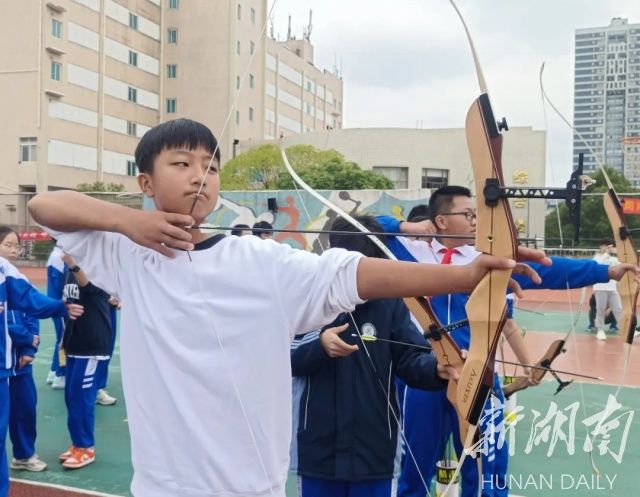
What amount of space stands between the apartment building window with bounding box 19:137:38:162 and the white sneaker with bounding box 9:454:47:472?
32.7 m

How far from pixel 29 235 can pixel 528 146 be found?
27.3 meters

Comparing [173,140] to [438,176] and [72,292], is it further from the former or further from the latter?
[438,176]

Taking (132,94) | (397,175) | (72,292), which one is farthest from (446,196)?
(132,94)

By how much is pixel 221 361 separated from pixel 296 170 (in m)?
11.5

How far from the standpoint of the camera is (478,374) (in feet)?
4.78

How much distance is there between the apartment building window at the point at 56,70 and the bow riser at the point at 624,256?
3607 centimetres

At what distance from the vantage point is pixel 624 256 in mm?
2355

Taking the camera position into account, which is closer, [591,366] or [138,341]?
[138,341]

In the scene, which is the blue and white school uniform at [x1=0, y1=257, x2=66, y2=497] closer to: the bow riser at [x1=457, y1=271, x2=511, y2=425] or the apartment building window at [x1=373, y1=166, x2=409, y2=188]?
the bow riser at [x1=457, y1=271, x2=511, y2=425]

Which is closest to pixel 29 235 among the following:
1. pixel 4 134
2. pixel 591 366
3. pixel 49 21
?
pixel 4 134

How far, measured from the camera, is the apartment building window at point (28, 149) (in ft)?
112

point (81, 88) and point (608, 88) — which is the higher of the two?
point (81, 88)

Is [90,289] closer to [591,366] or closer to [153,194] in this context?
[153,194]

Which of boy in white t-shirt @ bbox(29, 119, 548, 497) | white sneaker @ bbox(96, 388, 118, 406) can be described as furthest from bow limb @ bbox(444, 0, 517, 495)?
white sneaker @ bbox(96, 388, 118, 406)
